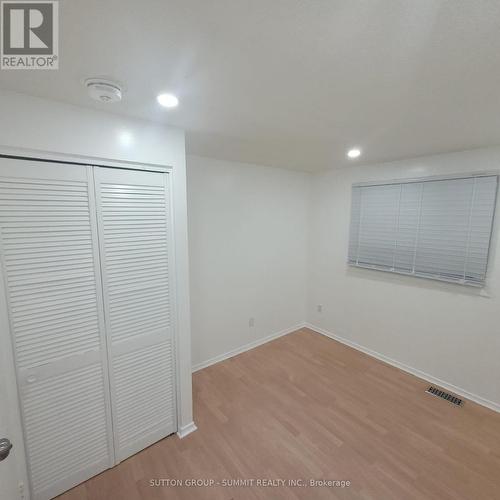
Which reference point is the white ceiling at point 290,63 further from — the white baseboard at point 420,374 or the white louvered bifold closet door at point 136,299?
the white baseboard at point 420,374

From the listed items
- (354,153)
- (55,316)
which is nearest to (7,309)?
(55,316)

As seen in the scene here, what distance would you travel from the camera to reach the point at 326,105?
1.44 meters

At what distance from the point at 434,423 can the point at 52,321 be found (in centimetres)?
308

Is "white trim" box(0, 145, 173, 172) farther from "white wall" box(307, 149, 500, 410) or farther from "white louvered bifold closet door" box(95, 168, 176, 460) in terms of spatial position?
"white wall" box(307, 149, 500, 410)

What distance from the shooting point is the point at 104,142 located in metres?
1.53

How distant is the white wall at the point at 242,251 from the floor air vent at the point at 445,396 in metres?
1.82

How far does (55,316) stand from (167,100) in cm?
141

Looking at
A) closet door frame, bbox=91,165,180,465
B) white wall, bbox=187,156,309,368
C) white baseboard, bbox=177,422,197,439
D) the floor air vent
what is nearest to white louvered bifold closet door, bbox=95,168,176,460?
closet door frame, bbox=91,165,180,465

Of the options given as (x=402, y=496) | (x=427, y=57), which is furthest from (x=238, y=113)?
(x=402, y=496)

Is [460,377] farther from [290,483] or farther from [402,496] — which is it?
[290,483]

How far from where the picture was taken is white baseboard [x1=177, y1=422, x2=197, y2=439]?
2.02m

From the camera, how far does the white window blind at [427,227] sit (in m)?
2.33

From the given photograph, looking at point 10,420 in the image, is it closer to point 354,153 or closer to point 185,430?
point 185,430

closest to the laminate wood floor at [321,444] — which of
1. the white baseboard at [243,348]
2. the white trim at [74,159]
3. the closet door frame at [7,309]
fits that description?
the white baseboard at [243,348]
